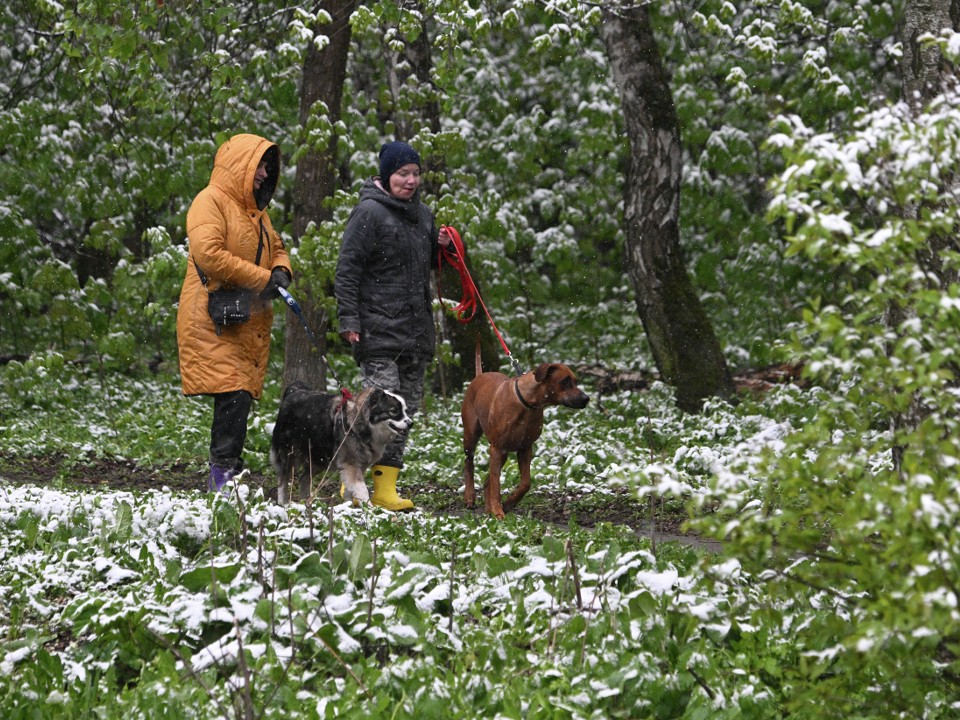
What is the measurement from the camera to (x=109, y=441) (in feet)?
40.0

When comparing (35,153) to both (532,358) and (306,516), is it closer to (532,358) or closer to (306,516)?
(532,358)

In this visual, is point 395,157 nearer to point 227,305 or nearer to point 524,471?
point 227,305

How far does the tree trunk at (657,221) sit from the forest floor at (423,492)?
132 inches

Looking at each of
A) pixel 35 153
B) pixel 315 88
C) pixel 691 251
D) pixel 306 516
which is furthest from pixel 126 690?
pixel 691 251

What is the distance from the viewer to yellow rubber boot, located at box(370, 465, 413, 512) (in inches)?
307

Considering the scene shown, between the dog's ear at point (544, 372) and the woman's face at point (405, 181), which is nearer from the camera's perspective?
the dog's ear at point (544, 372)

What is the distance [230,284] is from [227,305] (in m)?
0.16

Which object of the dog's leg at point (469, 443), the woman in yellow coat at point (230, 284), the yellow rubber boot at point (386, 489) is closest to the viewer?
the woman in yellow coat at point (230, 284)

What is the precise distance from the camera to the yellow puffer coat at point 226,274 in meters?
7.29

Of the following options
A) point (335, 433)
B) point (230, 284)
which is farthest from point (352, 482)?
point (230, 284)

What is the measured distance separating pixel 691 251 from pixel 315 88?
8.69 meters

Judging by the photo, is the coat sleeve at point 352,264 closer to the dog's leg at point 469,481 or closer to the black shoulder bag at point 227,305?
the black shoulder bag at point 227,305

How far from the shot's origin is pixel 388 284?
7.77 metres

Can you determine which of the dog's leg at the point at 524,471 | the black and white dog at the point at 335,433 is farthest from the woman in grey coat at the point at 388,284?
the dog's leg at the point at 524,471
